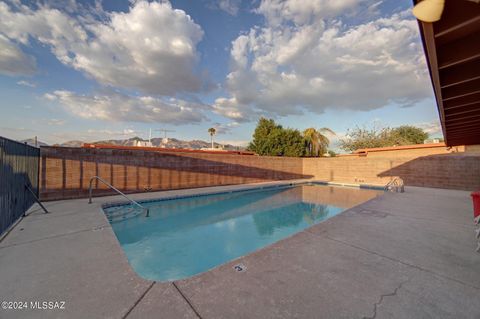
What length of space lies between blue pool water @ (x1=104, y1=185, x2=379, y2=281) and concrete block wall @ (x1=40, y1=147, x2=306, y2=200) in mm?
1783

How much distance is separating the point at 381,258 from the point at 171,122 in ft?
88.1

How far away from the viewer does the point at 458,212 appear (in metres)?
4.98

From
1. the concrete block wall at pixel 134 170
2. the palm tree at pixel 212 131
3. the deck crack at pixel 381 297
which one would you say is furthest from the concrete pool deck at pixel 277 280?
the palm tree at pixel 212 131

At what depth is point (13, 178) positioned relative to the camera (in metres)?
3.82

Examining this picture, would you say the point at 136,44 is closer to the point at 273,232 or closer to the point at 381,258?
the point at 273,232

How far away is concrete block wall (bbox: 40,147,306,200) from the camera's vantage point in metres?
6.40

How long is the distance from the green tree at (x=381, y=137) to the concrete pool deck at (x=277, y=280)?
25.5 meters

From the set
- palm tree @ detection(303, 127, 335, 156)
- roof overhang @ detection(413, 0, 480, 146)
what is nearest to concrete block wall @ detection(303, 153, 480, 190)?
palm tree @ detection(303, 127, 335, 156)

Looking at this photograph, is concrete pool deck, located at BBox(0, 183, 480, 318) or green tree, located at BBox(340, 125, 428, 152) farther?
green tree, located at BBox(340, 125, 428, 152)

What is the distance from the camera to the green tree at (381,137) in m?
24.3

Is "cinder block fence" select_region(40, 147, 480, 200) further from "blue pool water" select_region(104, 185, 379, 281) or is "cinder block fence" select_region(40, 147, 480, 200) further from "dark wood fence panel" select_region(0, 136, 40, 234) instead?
"blue pool water" select_region(104, 185, 379, 281)

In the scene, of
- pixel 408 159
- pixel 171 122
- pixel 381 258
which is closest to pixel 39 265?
pixel 381 258

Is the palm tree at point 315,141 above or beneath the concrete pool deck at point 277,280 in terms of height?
above

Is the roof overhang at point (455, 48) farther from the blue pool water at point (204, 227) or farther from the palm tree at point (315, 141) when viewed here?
the palm tree at point (315, 141)
